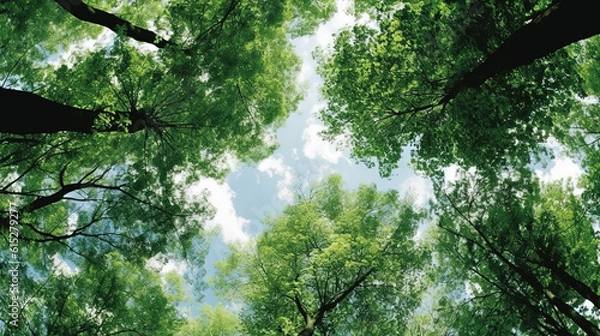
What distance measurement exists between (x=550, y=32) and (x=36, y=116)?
766 centimetres

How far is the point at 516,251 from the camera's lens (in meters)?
9.02

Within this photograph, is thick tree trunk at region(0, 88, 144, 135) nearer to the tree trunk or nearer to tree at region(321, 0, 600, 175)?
tree at region(321, 0, 600, 175)

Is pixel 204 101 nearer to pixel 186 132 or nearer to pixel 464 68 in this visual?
pixel 186 132

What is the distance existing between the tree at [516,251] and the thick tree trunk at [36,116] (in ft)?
28.1

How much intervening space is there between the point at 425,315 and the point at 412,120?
10.4 m

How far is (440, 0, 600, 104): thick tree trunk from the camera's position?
470 cm

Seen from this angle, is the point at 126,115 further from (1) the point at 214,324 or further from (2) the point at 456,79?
(1) the point at 214,324

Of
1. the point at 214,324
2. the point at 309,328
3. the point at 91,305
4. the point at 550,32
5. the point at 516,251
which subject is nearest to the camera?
the point at 550,32

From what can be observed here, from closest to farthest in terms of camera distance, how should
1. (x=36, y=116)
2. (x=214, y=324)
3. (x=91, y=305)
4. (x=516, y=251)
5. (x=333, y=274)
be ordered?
(x=36, y=116) < (x=516, y=251) < (x=91, y=305) < (x=333, y=274) < (x=214, y=324)

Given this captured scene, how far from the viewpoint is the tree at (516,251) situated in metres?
8.77

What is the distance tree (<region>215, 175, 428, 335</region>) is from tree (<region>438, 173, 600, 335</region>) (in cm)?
298

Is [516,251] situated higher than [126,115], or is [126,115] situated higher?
[126,115]

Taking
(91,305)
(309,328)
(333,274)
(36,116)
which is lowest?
(309,328)

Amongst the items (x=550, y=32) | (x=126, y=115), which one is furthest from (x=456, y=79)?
(x=126, y=115)
